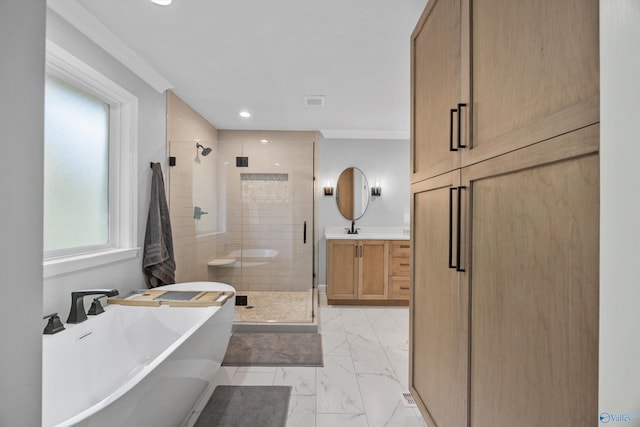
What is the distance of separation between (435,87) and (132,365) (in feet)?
7.61

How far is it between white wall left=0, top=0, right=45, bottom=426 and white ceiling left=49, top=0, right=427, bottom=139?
160 centimetres

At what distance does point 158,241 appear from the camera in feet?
8.51

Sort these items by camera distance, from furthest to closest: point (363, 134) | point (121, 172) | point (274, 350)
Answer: point (363, 134) → point (274, 350) → point (121, 172)

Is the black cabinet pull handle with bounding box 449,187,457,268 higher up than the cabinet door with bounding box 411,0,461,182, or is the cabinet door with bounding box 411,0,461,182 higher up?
the cabinet door with bounding box 411,0,461,182

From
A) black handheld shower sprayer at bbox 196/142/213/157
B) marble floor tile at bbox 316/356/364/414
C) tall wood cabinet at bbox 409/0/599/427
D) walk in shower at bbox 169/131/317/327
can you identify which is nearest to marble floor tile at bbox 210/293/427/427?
marble floor tile at bbox 316/356/364/414

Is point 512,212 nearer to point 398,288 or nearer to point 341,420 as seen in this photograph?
point 341,420

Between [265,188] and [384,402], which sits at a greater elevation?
[265,188]

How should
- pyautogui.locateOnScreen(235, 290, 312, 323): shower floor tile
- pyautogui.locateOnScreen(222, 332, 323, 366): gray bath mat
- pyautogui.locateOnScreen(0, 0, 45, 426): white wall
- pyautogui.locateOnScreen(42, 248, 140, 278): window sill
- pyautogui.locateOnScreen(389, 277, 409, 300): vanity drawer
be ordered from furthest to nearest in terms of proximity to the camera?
pyautogui.locateOnScreen(389, 277, 409, 300): vanity drawer, pyautogui.locateOnScreen(235, 290, 312, 323): shower floor tile, pyautogui.locateOnScreen(222, 332, 323, 366): gray bath mat, pyautogui.locateOnScreen(42, 248, 140, 278): window sill, pyautogui.locateOnScreen(0, 0, 45, 426): white wall

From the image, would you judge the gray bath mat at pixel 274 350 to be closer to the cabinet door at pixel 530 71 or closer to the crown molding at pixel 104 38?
the cabinet door at pixel 530 71

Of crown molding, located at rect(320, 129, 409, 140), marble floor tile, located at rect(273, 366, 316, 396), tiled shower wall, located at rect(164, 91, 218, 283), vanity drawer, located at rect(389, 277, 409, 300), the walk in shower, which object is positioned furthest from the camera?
crown molding, located at rect(320, 129, 409, 140)

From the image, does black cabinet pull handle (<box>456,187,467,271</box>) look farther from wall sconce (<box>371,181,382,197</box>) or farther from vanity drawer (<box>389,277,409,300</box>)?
wall sconce (<box>371,181,382,197</box>)

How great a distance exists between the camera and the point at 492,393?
975 mm
